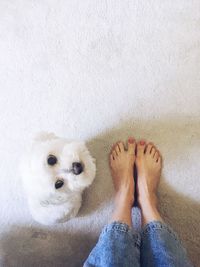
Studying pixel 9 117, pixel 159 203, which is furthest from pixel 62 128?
pixel 159 203

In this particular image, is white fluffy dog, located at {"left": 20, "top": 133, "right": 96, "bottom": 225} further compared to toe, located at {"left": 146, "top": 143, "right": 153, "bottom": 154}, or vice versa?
toe, located at {"left": 146, "top": 143, "right": 153, "bottom": 154}

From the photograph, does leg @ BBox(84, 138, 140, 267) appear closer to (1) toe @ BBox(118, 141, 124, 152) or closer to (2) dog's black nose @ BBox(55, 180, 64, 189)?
(1) toe @ BBox(118, 141, 124, 152)

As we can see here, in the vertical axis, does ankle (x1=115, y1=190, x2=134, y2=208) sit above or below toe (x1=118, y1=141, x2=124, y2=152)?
below

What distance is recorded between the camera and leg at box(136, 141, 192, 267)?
0.93 m

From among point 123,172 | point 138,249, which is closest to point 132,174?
point 123,172

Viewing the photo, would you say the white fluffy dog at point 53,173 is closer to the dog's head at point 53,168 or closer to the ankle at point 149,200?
the dog's head at point 53,168

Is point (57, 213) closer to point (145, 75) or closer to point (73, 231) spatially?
point (73, 231)

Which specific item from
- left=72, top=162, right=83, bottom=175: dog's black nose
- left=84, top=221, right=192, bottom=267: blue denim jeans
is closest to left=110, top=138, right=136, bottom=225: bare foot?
left=84, top=221, right=192, bottom=267: blue denim jeans

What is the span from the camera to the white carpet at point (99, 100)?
116 cm

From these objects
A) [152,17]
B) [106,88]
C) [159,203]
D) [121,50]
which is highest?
[152,17]

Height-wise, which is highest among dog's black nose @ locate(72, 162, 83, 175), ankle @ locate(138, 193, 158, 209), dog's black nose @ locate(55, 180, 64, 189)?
dog's black nose @ locate(72, 162, 83, 175)

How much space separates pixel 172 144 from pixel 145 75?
0.90 ft

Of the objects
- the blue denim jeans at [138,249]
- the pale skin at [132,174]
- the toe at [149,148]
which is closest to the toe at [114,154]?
the pale skin at [132,174]

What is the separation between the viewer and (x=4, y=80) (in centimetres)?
127
